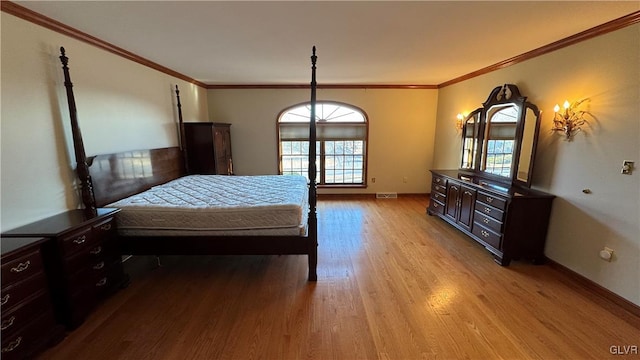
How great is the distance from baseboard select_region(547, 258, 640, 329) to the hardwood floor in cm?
5

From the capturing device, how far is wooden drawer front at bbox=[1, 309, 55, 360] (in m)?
1.68

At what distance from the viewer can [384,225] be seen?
439 centimetres

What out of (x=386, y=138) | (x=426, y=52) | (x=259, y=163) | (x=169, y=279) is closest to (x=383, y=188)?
(x=386, y=138)

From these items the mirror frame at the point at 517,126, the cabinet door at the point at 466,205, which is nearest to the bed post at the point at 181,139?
the cabinet door at the point at 466,205

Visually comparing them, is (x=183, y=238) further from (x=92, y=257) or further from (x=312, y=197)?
(x=312, y=197)

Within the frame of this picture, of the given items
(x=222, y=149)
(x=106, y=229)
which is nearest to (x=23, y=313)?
(x=106, y=229)

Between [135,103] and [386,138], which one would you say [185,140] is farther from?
[386,138]

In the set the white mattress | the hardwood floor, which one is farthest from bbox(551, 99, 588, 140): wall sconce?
the white mattress

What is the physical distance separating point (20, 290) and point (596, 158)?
4.70m

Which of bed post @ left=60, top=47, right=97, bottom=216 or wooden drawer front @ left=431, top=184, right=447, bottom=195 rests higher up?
bed post @ left=60, top=47, right=97, bottom=216

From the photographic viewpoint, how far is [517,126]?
11.4ft

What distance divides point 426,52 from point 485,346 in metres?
3.05

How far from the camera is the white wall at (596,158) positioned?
2.33 meters

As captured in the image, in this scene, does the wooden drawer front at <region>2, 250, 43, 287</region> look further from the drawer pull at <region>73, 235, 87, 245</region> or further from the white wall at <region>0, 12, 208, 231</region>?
the white wall at <region>0, 12, 208, 231</region>
